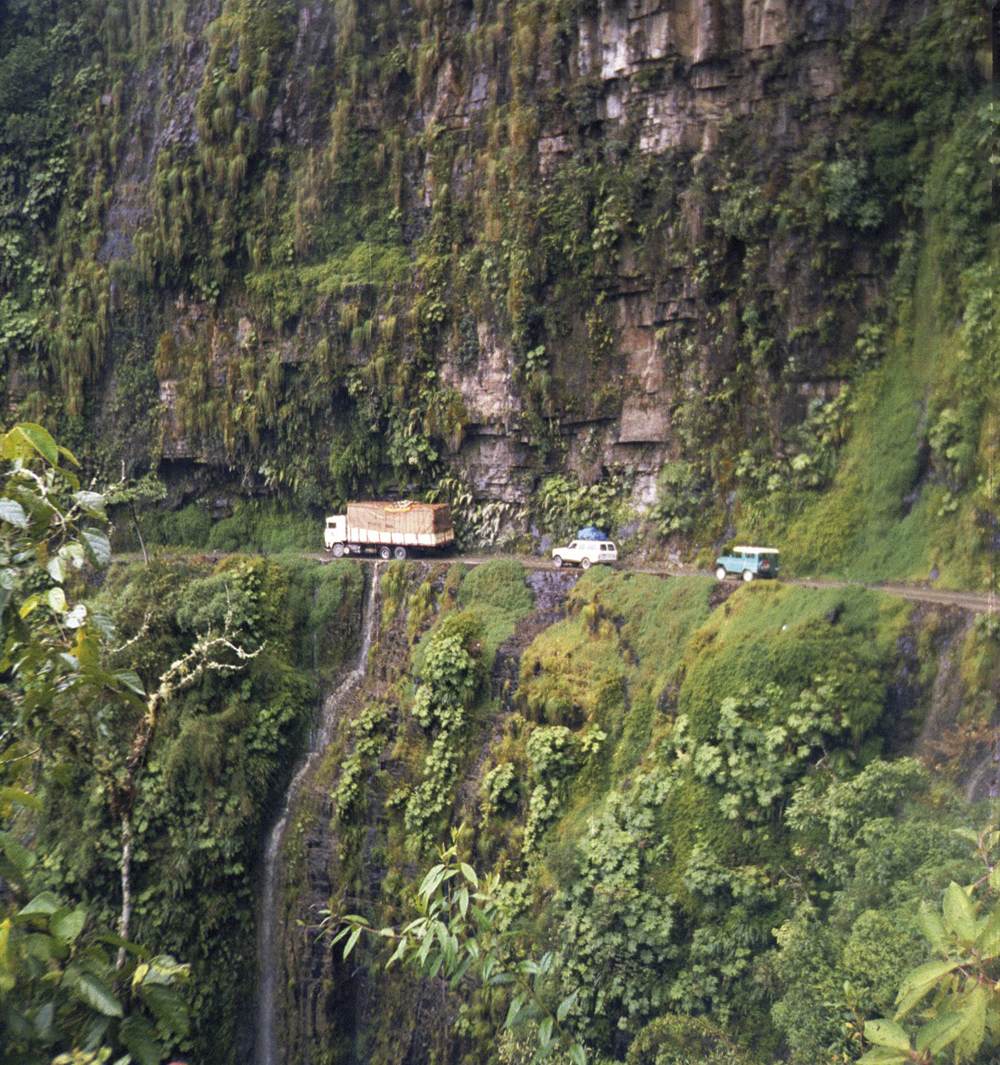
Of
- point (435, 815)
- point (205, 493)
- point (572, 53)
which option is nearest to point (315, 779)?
point (435, 815)

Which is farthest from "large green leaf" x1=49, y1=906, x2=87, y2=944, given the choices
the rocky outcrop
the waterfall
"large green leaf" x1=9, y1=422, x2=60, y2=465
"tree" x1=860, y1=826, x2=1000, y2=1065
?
the rocky outcrop

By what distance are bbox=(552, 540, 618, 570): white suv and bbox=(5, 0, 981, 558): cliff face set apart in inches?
40.0

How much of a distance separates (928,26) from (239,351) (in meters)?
9.34

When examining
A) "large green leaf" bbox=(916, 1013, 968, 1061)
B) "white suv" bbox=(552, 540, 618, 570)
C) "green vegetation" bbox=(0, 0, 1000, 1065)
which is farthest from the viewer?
"white suv" bbox=(552, 540, 618, 570)

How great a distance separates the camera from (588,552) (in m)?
9.56

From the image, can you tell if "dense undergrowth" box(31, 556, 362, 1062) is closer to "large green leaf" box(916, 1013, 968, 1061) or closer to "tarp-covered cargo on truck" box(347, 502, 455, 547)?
"tarp-covered cargo on truck" box(347, 502, 455, 547)

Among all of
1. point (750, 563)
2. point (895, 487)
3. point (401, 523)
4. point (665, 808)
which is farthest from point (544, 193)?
point (665, 808)

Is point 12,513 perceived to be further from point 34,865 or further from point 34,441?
point 34,865

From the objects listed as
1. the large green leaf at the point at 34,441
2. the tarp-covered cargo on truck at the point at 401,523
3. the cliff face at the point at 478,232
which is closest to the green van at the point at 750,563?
the cliff face at the point at 478,232

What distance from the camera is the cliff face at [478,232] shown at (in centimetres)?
871

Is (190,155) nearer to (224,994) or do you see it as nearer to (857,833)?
(224,994)

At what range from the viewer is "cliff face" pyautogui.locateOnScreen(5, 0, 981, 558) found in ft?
28.6

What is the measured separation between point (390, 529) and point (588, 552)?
270 cm

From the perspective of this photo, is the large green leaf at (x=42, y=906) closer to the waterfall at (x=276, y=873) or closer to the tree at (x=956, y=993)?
the tree at (x=956, y=993)
